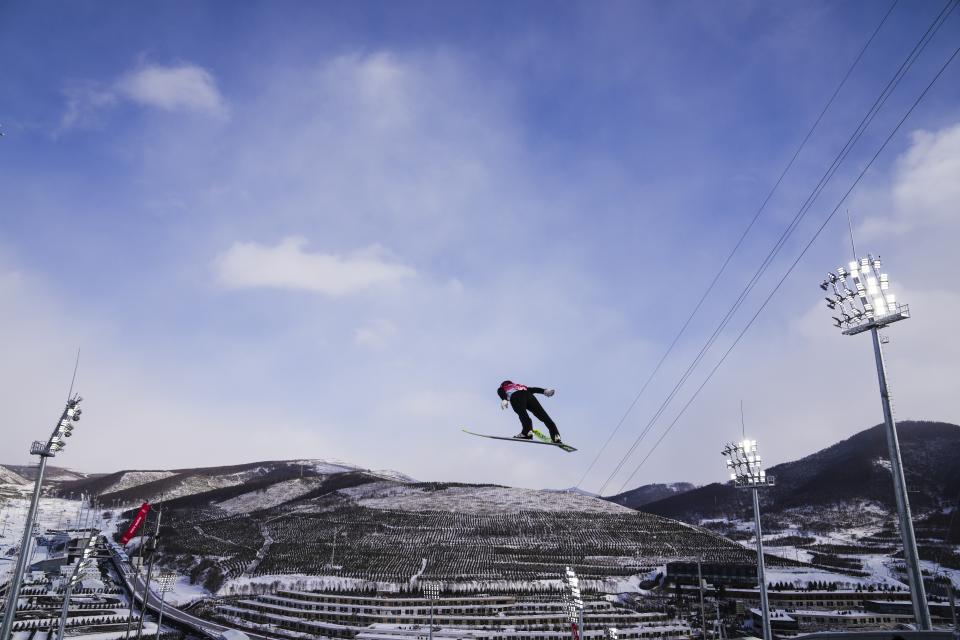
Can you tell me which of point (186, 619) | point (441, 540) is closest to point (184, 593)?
point (186, 619)

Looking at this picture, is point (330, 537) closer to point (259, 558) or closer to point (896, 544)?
point (259, 558)

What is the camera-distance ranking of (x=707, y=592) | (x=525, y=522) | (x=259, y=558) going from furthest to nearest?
(x=525, y=522)
(x=259, y=558)
(x=707, y=592)

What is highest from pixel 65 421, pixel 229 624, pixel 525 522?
pixel 65 421

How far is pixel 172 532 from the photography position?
15850 centimetres

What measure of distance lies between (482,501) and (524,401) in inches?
6812

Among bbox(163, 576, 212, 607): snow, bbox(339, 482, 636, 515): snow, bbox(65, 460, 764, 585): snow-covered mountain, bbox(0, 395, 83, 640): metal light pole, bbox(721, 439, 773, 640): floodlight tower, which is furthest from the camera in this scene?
bbox(339, 482, 636, 515): snow

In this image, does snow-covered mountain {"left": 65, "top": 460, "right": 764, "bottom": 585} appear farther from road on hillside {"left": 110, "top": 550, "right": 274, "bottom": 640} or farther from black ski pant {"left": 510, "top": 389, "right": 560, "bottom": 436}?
black ski pant {"left": 510, "top": 389, "right": 560, "bottom": 436}

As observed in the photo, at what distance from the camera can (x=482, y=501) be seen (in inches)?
7052

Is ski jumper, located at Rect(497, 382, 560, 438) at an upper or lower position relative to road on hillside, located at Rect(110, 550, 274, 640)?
upper

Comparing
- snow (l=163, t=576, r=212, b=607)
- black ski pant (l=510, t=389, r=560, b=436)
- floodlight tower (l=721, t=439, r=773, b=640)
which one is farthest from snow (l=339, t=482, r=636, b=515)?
black ski pant (l=510, t=389, r=560, b=436)

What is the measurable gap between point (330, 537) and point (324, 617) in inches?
2796

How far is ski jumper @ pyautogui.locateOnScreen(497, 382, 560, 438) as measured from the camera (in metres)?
15.8

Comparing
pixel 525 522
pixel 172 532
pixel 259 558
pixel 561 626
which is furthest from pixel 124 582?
pixel 525 522

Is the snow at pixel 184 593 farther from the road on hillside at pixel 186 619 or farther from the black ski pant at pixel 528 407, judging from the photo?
the black ski pant at pixel 528 407
